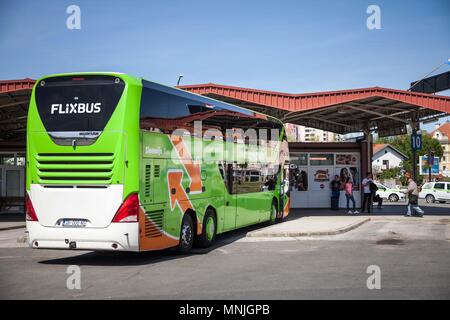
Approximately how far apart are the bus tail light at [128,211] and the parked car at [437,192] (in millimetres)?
40138

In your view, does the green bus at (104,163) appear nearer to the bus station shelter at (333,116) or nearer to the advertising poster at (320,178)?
the bus station shelter at (333,116)

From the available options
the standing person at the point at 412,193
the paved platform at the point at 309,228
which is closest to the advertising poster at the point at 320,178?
the standing person at the point at 412,193

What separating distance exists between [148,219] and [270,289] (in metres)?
3.51

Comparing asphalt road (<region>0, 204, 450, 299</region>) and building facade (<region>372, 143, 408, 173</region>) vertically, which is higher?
building facade (<region>372, 143, 408, 173</region>)

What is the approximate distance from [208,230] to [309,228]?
4.74 metres

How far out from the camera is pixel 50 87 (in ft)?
36.7

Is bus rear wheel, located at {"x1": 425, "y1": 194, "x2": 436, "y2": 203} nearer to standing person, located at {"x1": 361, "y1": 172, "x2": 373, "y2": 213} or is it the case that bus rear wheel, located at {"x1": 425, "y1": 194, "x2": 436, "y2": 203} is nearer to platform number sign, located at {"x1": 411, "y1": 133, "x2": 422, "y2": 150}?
standing person, located at {"x1": 361, "y1": 172, "x2": 373, "y2": 213}

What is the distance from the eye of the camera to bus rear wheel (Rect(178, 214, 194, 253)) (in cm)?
1284

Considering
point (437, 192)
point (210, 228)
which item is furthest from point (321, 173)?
point (437, 192)

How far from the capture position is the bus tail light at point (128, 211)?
10.7 meters

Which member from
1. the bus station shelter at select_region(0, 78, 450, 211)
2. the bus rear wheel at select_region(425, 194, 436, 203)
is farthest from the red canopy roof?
the bus rear wheel at select_region(425, 194, 436, 203)

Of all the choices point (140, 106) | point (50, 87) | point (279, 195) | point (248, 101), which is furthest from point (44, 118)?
point (248, 101)

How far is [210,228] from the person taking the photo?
570 inches
